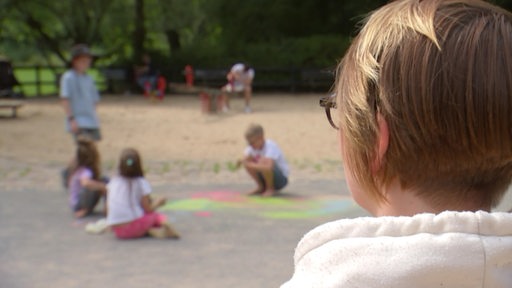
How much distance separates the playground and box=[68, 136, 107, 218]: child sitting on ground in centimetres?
19

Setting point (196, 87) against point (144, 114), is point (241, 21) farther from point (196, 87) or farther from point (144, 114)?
point (144, 114)

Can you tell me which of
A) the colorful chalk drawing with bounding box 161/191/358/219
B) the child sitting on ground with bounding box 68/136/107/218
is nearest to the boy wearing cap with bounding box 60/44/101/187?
the child sitting on ground with bounding box 68/136/107/218

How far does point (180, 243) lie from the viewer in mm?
5988

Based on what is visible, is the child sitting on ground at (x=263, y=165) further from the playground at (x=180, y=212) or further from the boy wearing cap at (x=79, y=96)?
the boy wearing cap at (x=79, y=96)

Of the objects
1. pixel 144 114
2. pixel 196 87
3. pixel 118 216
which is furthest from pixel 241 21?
pixel 118 216

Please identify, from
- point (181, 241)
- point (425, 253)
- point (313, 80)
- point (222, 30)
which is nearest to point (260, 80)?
point (313, 80)

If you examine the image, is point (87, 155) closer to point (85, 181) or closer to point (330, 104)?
point (85, 181)

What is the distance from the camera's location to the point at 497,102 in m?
1.00

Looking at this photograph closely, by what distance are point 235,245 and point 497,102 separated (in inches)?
193

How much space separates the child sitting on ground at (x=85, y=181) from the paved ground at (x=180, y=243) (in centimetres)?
14

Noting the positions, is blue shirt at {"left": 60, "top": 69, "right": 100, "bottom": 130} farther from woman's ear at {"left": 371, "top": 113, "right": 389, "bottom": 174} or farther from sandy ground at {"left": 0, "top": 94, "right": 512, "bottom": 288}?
woman's ear at {"left": 371, "top": 113, "right": 389, "bottom": 174}

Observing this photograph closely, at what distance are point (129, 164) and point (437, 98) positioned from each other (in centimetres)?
552

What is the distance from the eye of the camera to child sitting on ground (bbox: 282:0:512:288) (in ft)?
3.22

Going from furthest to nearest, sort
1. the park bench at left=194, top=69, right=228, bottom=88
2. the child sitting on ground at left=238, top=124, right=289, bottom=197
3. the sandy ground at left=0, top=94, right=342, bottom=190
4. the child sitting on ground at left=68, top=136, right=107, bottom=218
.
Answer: the park bench at left=194, top=69, right=228, bottom=88 < the sandy ground at left=0, top=94, right=342, bottom=190 < the child sitting on ground at left=238, top=124, right=289, bottom=197 < the child sitting on ground at left=68, top=136, right=107, bottom=218
